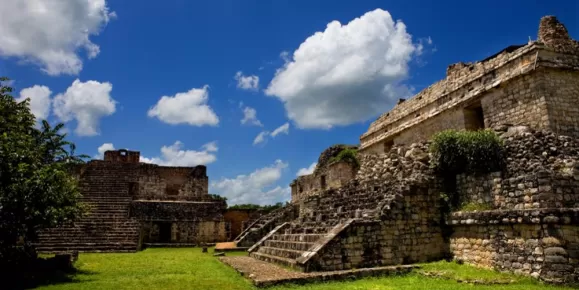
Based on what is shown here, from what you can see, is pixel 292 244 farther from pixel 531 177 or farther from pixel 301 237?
pixel 531 177

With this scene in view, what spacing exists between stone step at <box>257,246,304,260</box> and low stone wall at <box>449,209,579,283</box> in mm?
4113

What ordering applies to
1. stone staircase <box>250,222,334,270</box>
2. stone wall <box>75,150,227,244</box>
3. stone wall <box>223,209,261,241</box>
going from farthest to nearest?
1. stone wall <box>223,209,261,241</box>
2. stone wall <box>75,150,227,244</box>
3. stone staircase <box>250,222,334,270</box>

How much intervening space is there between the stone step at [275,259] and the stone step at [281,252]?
0.19m

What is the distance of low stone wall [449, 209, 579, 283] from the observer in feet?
24.6

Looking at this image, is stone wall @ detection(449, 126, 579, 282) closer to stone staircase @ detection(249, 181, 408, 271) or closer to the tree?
stone staircase @ detection(249, 181, 408, 271)

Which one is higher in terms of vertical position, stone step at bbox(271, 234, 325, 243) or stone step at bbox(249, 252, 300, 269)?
stone step at bbox(271, 234, 325, 243)

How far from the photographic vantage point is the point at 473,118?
14.0 m

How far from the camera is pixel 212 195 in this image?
91.9ft

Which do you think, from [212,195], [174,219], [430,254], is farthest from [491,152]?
[212,195]

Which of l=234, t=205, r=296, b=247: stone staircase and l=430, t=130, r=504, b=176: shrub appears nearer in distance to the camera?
l=430, t=130, r=504, b=176: shrub

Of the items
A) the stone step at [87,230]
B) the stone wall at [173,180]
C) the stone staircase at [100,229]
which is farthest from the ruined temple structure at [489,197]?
the stone wall at [173,180]

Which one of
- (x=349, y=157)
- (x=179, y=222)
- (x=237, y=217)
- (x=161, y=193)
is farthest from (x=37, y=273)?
(x=161, y=193)

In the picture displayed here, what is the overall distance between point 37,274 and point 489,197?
36.3 ft

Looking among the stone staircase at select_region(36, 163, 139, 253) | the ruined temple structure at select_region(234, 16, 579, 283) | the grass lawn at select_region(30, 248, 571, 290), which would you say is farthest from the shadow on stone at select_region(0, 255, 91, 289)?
the stone staircase at select_region(36, 163, 139, 253)
